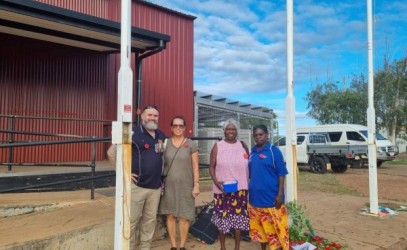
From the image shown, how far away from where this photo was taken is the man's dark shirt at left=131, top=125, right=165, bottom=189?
4152 mm

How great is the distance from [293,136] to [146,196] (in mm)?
2343

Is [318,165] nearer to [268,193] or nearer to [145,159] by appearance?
[268,193]

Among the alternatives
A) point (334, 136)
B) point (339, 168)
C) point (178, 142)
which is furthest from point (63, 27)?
point (334, 136)

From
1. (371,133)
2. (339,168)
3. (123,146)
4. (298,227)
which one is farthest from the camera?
A: (339,168)

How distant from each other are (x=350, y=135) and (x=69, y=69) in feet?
45.7

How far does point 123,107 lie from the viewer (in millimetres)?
3275

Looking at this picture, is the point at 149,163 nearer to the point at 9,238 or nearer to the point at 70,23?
the point at 9,238

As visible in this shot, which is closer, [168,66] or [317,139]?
[168,66]

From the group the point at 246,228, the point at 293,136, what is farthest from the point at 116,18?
the point at 246,228

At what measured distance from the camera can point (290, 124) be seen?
5.47m

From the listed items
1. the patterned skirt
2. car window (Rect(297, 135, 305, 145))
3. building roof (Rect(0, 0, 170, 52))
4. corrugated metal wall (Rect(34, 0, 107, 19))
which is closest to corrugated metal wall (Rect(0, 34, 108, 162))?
building roof (Rect(0, 0, 170, 52))

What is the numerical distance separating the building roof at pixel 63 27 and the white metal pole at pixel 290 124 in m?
3.76

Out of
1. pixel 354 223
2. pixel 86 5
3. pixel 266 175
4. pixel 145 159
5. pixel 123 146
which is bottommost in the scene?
pixel 354 223

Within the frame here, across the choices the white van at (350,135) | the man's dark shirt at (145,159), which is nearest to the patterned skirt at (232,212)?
the man's dark shirt at (145,159)
